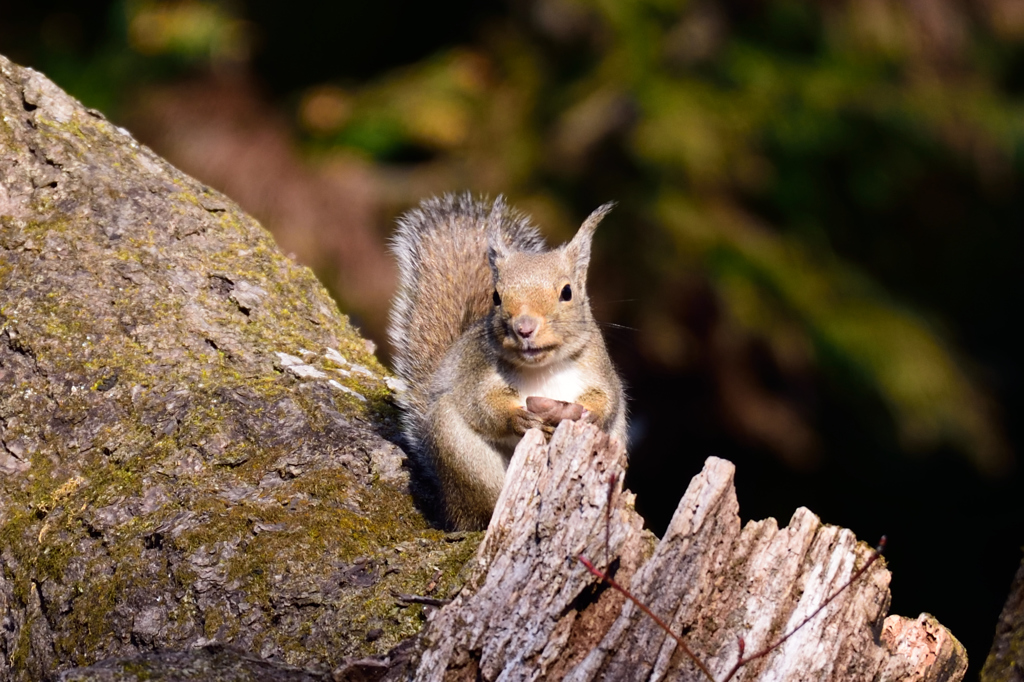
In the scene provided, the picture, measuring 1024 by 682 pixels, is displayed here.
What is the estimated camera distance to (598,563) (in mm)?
1607

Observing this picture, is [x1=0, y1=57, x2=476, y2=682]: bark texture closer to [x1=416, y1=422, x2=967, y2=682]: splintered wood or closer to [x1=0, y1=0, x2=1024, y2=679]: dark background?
[x1=416, y1=422, x2=967, y2=682]: splintered wood

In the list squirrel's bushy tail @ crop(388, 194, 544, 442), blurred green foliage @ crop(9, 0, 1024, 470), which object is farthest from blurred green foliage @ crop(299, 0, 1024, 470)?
squirrel's bushy tail @ crop(388, 194, 544, 442)

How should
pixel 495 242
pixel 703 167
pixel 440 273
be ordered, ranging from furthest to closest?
Answer: pixel 703 167
pixel 440 273
pixel 495 242

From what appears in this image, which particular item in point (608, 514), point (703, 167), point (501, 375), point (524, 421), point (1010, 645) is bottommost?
point (608, 514)

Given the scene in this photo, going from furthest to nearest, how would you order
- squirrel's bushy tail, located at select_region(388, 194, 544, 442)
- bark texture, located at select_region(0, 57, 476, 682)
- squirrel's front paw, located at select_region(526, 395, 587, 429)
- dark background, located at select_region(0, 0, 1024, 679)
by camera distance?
dark background, located at select_region(0, 0, 1024, 679), squirrel's bushy tail, located at select_region(388, 194, 544, 442), squirrel's front paw, located at select_region(526, 395, 587, 429), bark texture, located at select_region(0, 57, 476, 682)

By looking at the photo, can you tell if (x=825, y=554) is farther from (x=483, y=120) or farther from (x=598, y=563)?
(x=483, y=120)

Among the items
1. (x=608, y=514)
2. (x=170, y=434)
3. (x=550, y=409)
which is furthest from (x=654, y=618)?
(x=170, y=434)

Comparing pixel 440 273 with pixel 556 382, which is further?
pixel 440 273

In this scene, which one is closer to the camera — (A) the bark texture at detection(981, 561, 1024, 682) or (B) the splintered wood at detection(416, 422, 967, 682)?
(B) the splintered wood at detection(416, 422, 967, 682)

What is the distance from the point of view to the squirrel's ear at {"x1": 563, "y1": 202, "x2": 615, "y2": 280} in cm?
240

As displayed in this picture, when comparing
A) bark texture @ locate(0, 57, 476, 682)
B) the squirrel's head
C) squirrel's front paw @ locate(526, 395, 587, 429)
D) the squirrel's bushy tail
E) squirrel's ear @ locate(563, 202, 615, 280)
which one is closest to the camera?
bark texture @ locate(0, 57, 476, 682)

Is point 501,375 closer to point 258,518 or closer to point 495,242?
point 495,242

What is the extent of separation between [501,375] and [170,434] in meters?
0.60

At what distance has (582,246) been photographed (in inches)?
96.2
